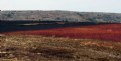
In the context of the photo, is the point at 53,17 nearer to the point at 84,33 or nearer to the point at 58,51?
the point at 84,33

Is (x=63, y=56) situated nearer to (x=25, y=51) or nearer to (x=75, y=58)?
(x=75, y=58)

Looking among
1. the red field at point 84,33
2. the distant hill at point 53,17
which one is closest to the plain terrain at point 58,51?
the red field at point 84,33

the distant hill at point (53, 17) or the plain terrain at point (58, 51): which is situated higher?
the plain terrain at point (58, 51)

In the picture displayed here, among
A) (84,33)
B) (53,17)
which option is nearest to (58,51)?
(84,33)

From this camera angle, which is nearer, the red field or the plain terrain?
the plain terrain

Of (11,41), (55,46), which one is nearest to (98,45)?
(55,46)

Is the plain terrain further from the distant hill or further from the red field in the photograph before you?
the distant hill

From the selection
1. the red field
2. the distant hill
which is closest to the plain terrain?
the red field

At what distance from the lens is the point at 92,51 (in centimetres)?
2777

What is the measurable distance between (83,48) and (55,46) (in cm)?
273

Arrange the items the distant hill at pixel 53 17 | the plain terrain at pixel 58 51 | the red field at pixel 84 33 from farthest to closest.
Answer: the distant hill at pixel 53 17
the red field at pixel 84 33
the plain terrain at pixel 58 51

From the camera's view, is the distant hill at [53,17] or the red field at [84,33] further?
the distant hill at [53,17]

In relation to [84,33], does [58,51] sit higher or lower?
higher

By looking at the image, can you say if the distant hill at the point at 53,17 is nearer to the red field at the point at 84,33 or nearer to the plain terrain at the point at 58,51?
the red field at the point at 84,33
